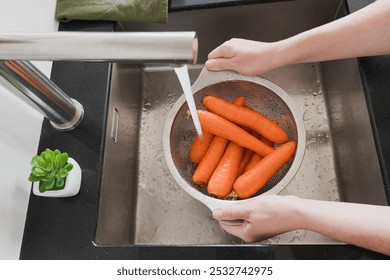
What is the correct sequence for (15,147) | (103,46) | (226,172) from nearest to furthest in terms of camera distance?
(103,46) < (15,147) < (226,172)

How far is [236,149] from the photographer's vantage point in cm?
84

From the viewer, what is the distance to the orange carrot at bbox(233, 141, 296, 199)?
0.77 meters

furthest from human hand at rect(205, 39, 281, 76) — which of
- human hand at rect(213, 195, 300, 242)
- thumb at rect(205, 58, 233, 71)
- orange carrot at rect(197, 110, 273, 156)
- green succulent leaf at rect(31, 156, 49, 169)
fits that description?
green succulent leaf at rect(31, 156, 49, 169)

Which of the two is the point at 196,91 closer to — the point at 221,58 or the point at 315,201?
the point at 221,58

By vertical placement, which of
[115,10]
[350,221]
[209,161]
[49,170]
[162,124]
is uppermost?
[115,10]

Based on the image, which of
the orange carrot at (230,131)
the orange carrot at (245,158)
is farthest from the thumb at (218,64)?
the orange carrot at (245,158)

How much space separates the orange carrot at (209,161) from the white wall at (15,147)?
356 mm

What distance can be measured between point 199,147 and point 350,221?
0.38 m

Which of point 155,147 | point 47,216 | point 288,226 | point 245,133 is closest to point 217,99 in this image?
point 245,133

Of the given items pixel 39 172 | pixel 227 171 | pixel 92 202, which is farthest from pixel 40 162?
pixel 227 171

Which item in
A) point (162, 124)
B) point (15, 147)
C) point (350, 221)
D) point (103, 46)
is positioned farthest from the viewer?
point (162, 124)

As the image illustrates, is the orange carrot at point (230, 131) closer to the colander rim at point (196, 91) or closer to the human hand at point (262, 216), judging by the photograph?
the colander rim at point (196, 91)

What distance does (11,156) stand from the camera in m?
0.67

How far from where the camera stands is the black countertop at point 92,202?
637 mm
